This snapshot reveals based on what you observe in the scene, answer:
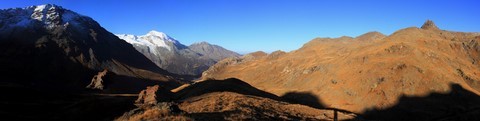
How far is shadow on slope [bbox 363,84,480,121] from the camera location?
1981 inches

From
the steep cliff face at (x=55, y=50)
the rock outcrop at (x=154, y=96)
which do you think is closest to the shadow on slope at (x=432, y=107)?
the rock outcrop at (x=154, y=96)

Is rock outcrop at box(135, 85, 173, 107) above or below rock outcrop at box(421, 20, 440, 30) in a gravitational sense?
below

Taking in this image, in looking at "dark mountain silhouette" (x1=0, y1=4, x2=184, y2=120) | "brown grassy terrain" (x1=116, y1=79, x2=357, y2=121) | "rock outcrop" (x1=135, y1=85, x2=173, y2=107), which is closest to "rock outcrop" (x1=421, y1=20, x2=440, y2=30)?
"dark mountain silhouette" (x1=0, y1=4, x2=184, y2=120)

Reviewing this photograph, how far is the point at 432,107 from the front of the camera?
52906 millimetres

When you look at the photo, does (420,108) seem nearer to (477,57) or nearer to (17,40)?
(477,57)

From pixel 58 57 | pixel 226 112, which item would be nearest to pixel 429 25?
pixel 58 57

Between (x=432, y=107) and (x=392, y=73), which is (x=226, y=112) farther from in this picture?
(x=392, y=73)

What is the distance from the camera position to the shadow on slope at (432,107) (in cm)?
5031

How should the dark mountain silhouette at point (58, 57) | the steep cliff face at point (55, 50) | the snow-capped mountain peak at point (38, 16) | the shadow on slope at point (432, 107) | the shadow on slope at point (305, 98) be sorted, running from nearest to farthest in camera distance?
the shadow on slope at point (432, 107), the shadow on slope at point (305, 98), the dark mountain silhouette at point (58, 57), the steep cliff face at point (55, 50), the snow-capped mountain peak at point (38, 16)

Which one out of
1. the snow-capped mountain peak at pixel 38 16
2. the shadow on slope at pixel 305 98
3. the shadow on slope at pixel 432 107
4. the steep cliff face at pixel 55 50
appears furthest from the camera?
the snow-capped mountain peak at pixel 38 16

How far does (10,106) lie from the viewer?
A: 1560 inches

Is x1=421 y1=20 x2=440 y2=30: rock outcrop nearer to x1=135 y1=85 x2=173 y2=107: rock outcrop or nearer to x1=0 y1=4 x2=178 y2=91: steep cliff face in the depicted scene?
x1=0 y1=4 x2=178 y2=91: steep cliff face

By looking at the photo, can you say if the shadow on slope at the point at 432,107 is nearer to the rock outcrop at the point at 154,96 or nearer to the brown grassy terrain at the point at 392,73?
the brown grassy terrain at the point at 392,73

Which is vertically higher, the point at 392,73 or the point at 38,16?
the point at 38,16
